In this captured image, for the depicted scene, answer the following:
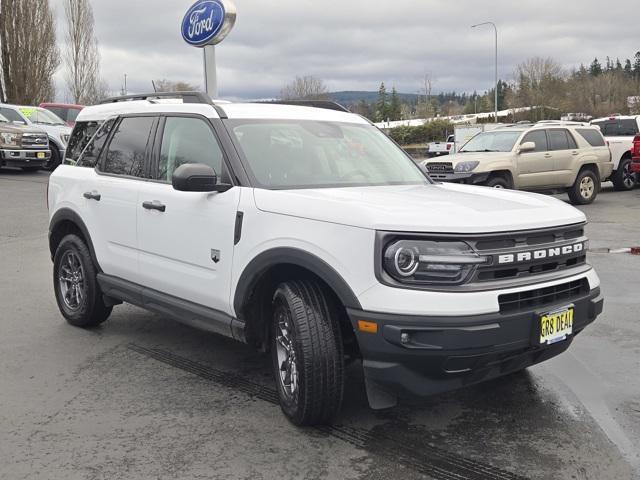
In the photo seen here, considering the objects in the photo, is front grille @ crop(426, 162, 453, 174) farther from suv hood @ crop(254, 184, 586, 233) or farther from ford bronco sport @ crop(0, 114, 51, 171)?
ford bronco sport @ crop(0, 114, 51, 171)

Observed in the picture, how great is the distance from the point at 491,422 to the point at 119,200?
10.0ft

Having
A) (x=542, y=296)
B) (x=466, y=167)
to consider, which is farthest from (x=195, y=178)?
(x=466, y=167)

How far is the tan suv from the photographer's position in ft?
43.9

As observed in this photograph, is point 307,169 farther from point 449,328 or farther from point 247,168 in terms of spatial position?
point 449,328

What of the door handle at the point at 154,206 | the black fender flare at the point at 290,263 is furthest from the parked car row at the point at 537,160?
the black fender flare at the point at 290,263

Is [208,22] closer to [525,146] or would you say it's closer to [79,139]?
[525,146]

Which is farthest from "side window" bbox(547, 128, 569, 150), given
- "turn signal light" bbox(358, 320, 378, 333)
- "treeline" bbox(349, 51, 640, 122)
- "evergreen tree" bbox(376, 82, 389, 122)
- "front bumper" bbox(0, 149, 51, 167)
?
"evergreen tree" bbox(376, 82, 389, 122)

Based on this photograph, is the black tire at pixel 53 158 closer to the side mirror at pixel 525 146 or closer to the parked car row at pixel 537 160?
the parked car row at pixel 537 160

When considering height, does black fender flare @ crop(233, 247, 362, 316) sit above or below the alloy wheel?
above

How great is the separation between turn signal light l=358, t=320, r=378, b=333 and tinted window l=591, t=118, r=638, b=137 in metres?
17.2

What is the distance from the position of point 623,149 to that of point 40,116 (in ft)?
56.3

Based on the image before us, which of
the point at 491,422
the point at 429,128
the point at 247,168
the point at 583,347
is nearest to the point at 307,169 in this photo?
the point at 247,168

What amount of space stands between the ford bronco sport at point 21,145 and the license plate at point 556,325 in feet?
60.6

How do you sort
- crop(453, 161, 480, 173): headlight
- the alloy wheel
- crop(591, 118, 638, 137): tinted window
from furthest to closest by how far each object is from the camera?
crop(591, 118, 638, 137): tinted window < crop(453, 161, 480, 173): headlight < the alloy wheel
